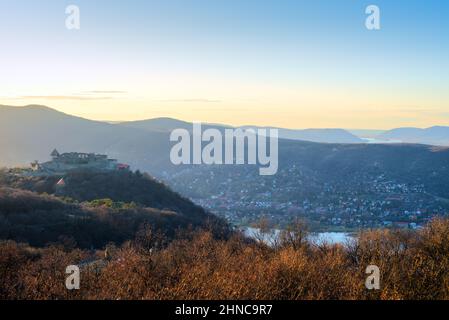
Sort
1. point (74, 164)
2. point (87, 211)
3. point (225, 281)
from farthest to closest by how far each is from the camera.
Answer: point (74, 164) < point (87, 211) < point (225, 281)

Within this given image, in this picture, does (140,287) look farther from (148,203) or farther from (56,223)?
(148,203)

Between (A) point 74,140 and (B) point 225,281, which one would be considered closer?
(B) point 225,281

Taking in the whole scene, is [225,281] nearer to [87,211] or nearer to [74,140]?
[87,211]

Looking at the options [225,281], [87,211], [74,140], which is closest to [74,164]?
[87,211]

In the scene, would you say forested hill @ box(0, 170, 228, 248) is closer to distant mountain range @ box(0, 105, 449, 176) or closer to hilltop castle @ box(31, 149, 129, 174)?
hilltop castle @ box(31, 149, 129, 174)

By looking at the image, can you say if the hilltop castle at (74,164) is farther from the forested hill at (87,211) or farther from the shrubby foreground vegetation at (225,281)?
the shrubby foreground vegetation at (225,281)

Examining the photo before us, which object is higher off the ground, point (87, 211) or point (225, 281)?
point (225, 281)

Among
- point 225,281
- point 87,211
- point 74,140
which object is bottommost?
point 74,140

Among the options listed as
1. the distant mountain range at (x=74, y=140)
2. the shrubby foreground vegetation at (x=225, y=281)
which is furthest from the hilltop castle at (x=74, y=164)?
the distant mountain range at (x=74, y=140)
